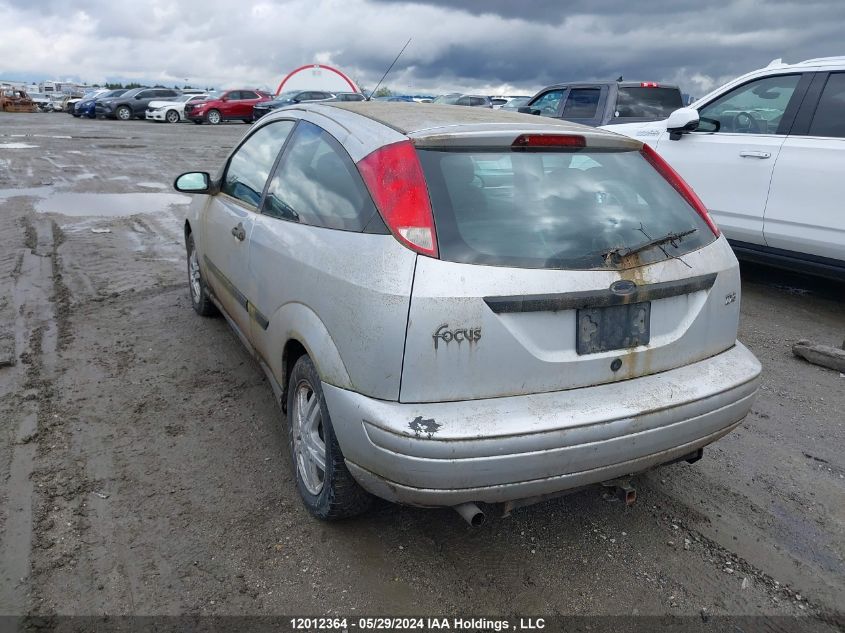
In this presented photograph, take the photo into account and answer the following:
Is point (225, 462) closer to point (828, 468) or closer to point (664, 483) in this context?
point (664, 483)

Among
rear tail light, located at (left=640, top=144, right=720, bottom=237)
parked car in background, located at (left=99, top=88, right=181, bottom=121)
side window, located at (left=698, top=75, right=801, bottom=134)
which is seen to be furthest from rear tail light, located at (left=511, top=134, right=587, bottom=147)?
parked car in background, located at (left=99, top=88, right=181, bottom=121)

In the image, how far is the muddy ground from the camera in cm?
250

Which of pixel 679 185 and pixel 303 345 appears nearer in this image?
pixel 303 345

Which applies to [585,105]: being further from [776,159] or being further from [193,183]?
[193,183]

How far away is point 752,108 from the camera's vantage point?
19.8 ft

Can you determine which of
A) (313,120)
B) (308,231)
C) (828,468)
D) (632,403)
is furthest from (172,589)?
(828,468)

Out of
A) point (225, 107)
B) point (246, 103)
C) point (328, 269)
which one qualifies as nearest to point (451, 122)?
point (328, 269)

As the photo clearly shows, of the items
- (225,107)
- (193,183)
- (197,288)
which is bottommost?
(197,288)

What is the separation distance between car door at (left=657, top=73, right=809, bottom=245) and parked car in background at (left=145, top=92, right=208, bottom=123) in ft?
104

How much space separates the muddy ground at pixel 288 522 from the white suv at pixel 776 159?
113cm

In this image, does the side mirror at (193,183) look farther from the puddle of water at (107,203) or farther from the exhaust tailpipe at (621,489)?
the puddle of water at (107,203)

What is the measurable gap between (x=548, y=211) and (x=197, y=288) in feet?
11.5

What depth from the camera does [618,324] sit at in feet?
8.10

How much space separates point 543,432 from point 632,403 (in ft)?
1.32
